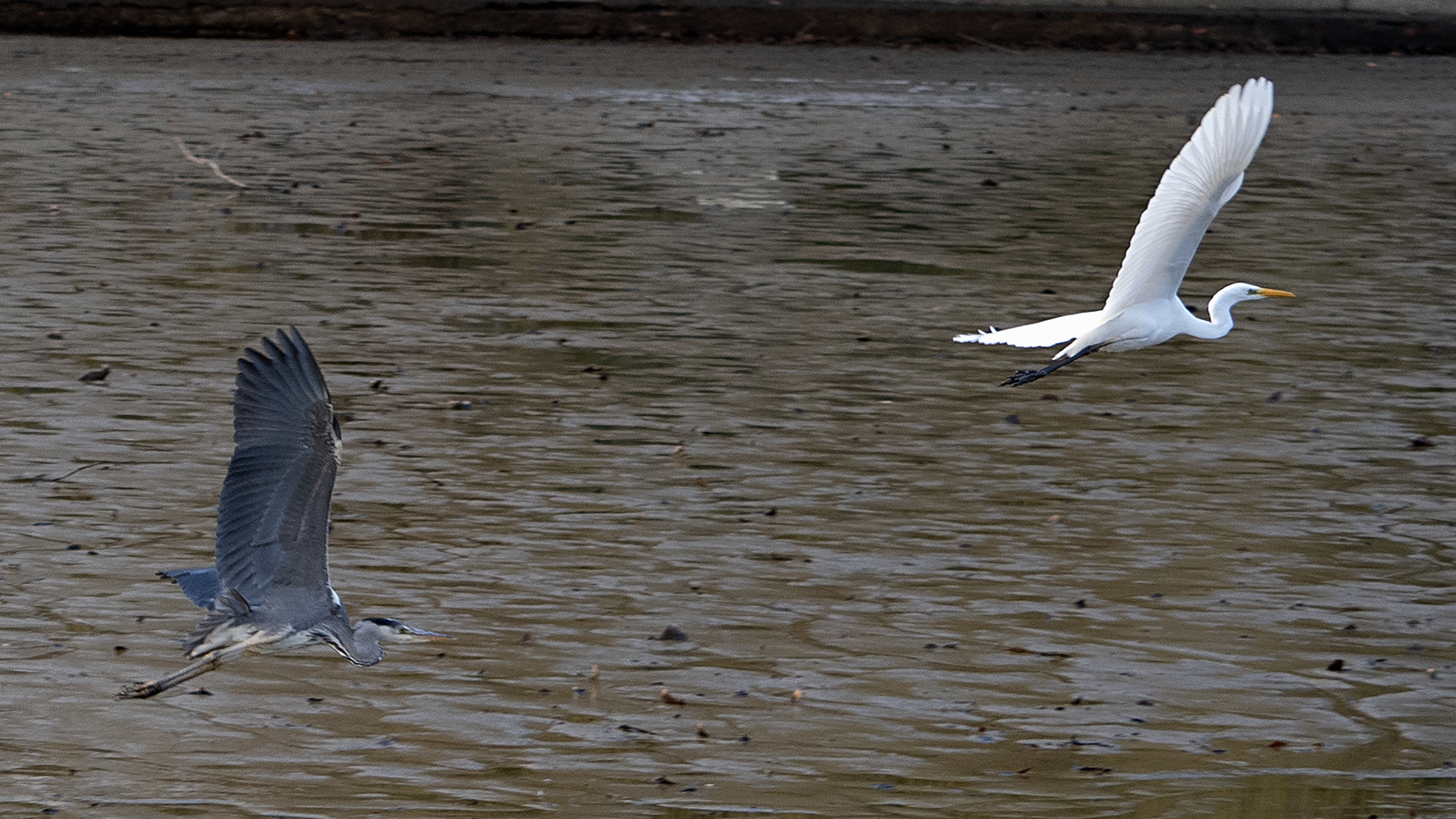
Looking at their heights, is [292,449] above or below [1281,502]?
above

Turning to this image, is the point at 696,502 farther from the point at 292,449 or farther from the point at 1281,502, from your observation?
the point at 292,449

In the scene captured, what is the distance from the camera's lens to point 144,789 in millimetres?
5547

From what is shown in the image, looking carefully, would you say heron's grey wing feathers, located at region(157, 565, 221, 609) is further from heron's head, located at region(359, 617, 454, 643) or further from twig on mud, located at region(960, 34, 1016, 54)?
twig on mud, located at region(960, 34, 1016, 54)

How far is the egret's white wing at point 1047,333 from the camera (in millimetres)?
8500

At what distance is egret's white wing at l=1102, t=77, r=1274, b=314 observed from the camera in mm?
7672

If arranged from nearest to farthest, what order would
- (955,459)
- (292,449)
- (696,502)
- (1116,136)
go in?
(292,449), (696,502), (955,459), (1116,136)

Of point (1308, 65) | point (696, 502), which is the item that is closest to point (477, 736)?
point (696, 502)

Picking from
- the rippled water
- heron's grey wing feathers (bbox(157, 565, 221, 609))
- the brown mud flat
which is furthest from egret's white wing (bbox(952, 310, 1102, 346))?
the brown mud flat

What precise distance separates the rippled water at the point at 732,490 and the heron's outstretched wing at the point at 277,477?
601 mm

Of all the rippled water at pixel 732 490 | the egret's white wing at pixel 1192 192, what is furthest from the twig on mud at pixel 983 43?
the egret's white wing at pixel 1192 192

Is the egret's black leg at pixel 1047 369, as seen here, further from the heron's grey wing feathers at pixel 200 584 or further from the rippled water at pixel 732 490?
the heron's grey wing feathers at pixel 200 584

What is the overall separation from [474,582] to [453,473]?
148 cm

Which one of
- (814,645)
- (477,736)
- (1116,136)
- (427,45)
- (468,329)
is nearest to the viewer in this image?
(477,736)

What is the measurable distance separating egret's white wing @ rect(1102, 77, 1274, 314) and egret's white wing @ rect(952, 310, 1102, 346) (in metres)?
0.15
